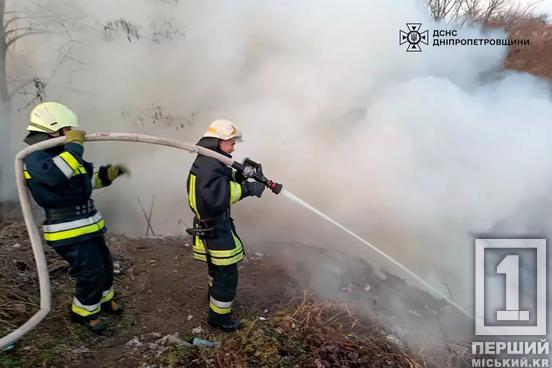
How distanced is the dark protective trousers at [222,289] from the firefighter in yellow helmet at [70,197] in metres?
0.85

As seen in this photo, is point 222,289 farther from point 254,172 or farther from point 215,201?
point 254,172

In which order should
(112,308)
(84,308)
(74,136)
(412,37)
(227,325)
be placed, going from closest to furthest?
(74,136)
(84,308)
(227,325)
(112,308)
(412,37)

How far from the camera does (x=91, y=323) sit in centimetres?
355

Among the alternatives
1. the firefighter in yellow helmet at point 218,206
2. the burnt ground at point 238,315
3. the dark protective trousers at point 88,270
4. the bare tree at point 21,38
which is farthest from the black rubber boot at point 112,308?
the bare tree at point 21,38

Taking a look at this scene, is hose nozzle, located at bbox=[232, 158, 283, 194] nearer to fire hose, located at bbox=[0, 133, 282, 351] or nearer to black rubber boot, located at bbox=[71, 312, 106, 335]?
fire hose, located at bbox=[0, 133, 282, 351]

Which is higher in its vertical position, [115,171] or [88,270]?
[115,171]

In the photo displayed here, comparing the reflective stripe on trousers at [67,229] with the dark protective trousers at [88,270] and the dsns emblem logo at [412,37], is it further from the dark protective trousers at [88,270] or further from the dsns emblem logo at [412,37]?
the dsns emblem logo at [412,37]

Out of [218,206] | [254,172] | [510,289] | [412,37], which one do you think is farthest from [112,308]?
[412,37]

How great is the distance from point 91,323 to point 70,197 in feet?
3.46

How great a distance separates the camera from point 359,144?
663 centimetres

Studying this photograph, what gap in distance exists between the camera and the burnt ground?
10.9 feet

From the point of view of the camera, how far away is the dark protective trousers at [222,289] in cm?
349

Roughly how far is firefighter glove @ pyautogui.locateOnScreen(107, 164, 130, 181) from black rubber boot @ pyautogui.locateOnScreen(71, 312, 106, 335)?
1110 mm

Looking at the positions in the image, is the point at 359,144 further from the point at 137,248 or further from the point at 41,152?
the point at 41,152
